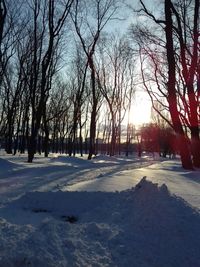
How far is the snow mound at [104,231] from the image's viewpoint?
5.02 m

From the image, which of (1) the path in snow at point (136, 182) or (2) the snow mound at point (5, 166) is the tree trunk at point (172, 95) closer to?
(1) the path in snow at point (136, 182)

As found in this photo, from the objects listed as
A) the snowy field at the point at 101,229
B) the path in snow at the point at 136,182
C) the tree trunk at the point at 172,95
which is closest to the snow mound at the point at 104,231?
the snowy field at the point at 101,229

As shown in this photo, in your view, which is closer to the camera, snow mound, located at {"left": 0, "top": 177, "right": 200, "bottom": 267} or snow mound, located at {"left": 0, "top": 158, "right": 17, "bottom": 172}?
snow mound, located at {"left": 0, "top": 177, "right": 200, "bottom": 267}

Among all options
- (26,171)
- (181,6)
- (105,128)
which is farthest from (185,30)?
(105,128)

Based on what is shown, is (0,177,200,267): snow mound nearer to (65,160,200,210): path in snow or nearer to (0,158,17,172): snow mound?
(65,160,200,210): path in snow

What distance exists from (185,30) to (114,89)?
21.9 meters

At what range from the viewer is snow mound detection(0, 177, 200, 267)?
16.5 feet

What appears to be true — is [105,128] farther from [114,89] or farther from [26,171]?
[26,171]

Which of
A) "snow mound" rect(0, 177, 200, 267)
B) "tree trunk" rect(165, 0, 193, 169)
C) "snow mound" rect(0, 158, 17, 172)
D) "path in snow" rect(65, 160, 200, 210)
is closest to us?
"snow mound" rect(0, 177, 200, 267)

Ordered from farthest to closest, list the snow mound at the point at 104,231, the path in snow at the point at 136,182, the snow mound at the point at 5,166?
the snow mound at the point at 5,166, the path in snow at the point at 136,182, the snow mound at the point at 104,231

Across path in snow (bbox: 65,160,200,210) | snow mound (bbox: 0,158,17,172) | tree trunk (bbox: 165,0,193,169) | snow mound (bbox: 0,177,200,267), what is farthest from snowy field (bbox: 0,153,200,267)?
tree trunk (bbox: 165,0,193,169)

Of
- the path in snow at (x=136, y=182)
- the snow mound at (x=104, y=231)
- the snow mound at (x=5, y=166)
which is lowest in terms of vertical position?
the snow mound at (x=104, y=231)

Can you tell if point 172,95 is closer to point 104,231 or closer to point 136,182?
point 136,182

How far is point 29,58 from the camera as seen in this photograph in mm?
38719
